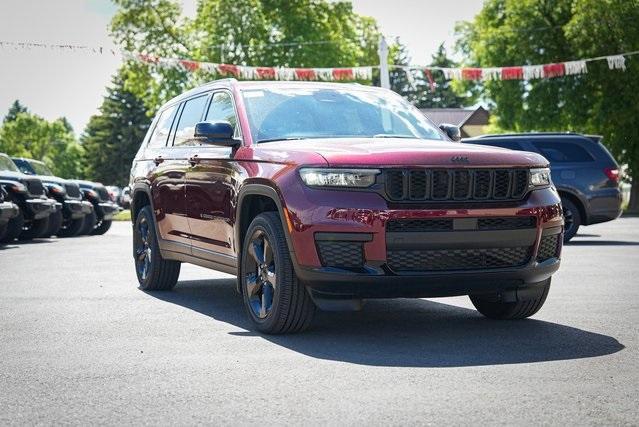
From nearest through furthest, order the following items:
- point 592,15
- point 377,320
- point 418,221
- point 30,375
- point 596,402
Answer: point 596,402 < point 30,375 < point 418,221 < point 377,320 < point 592,15

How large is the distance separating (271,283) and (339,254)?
72 centimetres

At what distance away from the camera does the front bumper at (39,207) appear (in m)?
20.8

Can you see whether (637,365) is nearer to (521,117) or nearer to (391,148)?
(391,148)

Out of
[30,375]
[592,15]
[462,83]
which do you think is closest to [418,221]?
[30,375]

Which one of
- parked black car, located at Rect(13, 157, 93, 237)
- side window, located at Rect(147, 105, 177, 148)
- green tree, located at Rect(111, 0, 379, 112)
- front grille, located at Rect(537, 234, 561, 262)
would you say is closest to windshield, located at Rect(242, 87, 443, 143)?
front grille, located at Rect(537, 234, 561, 262)

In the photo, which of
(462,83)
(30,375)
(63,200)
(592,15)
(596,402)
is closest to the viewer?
(596,402)

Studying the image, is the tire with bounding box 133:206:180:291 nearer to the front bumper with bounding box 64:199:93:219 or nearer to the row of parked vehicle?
the row of parked vehicle

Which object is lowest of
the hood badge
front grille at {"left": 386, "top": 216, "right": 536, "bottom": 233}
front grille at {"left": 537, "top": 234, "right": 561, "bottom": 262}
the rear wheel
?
the rear wheel

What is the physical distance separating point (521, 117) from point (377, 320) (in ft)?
125

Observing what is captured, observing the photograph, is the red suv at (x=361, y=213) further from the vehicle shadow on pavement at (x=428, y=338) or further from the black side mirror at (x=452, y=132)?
the black side mirror at (x=452, y=132)

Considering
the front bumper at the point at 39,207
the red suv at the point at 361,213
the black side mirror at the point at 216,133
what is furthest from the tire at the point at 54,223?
the black side mirror at the point at 216,133

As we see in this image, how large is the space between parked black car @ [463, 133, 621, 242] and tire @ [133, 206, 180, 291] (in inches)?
330

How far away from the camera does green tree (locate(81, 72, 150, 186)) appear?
96250mm

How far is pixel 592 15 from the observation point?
4291 cm
